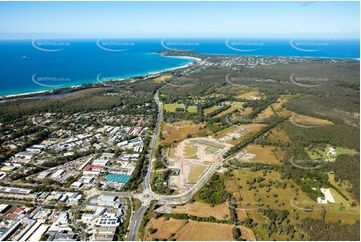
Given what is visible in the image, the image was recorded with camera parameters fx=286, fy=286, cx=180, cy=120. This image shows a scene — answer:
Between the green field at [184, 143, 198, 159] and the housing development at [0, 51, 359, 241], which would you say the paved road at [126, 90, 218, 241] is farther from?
the green field at [184, 143, 198, 159]

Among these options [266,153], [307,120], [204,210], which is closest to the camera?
[204,210]

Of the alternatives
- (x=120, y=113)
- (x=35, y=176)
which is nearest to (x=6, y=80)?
(x=120, y=113)

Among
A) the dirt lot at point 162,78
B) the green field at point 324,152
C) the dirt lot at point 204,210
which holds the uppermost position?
the green field at point 324,152

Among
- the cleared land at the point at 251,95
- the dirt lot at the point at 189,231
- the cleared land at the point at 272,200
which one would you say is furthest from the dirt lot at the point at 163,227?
the cleared land at the point at 251,95

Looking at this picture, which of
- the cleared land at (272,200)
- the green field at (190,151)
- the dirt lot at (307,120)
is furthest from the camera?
the dirt lot at (307,120)

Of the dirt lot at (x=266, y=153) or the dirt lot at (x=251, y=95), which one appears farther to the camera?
the dirt lot at (x=251, y=95)

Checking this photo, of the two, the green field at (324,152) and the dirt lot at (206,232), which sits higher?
the green field at (324,152)

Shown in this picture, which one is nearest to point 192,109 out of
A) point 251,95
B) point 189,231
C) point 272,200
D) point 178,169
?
point 251,95

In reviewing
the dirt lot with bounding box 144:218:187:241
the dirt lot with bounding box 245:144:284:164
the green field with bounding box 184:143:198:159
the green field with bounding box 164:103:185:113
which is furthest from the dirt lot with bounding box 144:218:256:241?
the green field with bounding box 164:103:185:113

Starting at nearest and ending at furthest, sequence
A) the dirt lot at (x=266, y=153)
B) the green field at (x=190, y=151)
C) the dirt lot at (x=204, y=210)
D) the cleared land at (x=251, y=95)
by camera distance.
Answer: the dirt lot at (x=204, y=210) → the dirt lot at (x=266, y=153) → the green field at (x=190, y=151) → the cleared land at (x=251, y=95)

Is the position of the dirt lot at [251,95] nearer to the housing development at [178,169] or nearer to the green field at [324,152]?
the housing development at [178,169]

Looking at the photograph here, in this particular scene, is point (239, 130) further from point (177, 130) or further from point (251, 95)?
point (251, 95)
